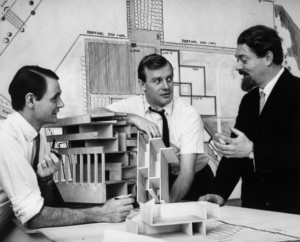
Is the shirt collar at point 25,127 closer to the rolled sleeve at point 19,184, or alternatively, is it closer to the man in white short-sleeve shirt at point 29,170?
the man in white short-sleeve shirt at point 29,170

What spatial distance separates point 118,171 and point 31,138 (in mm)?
383

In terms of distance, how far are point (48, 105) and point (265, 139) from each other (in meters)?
1.06

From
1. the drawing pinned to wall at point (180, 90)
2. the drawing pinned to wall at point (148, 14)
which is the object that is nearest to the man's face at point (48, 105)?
the drawing pinned to wall at point (148, 14)

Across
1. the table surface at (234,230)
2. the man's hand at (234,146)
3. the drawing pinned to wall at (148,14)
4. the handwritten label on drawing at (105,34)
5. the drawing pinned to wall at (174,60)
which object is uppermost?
the drawing pinned to wall at (148,14)

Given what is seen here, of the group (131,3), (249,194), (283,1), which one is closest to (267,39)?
(249,194)

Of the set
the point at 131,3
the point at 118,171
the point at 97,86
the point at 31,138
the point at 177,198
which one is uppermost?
the point at 131,3

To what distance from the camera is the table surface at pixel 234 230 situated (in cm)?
120

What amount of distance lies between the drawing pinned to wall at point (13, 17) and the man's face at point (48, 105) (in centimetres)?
83

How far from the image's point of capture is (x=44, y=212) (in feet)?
4.85

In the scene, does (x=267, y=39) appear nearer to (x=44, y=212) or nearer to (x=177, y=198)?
(x=177, y=198)

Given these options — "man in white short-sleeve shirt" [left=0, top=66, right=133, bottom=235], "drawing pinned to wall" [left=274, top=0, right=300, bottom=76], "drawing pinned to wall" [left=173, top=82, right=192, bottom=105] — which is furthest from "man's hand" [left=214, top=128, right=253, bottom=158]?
"drawing pinned to wall" [left=274, top=0, right=300, bottom=76]

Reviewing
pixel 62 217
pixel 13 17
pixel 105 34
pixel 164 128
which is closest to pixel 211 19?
pixel 105 34

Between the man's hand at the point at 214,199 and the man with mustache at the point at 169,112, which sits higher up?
the man with mustache at the point at 169,112

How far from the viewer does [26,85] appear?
1.88 metres
